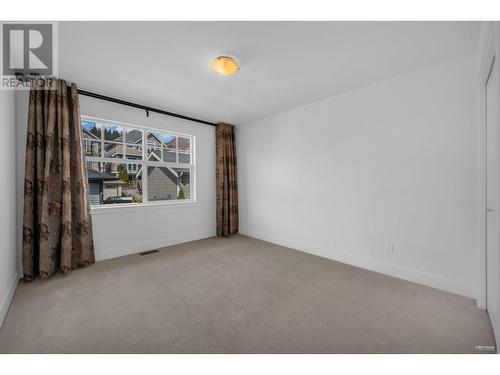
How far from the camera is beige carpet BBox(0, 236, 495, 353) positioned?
56.6 inches

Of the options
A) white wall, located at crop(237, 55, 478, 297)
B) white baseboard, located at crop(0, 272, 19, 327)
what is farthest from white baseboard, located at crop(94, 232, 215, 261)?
white wall, located at crop(237, 55, 478, 297)

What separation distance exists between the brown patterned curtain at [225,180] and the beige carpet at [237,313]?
1646mm

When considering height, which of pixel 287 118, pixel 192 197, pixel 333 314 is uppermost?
pixel 287 118

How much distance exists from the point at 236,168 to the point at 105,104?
8.08 ft

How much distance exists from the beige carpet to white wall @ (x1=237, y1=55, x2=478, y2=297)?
36 centimetres

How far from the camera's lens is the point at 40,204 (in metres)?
2.48

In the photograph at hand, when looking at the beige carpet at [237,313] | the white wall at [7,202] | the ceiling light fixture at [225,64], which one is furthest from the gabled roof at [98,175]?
the ceiling light fixture at [225,64]

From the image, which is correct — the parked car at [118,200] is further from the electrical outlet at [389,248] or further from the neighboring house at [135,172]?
the electrical outlet at [389,248]

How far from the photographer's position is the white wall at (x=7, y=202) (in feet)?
6.17

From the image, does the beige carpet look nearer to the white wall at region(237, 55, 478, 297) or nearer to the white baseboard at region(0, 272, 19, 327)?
the white baseboard at region(0, 272, 19, 327)

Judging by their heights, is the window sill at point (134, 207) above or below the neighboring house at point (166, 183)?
below

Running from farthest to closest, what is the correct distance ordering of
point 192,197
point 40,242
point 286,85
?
point 192,197 → point 286,85 → point 40,242
